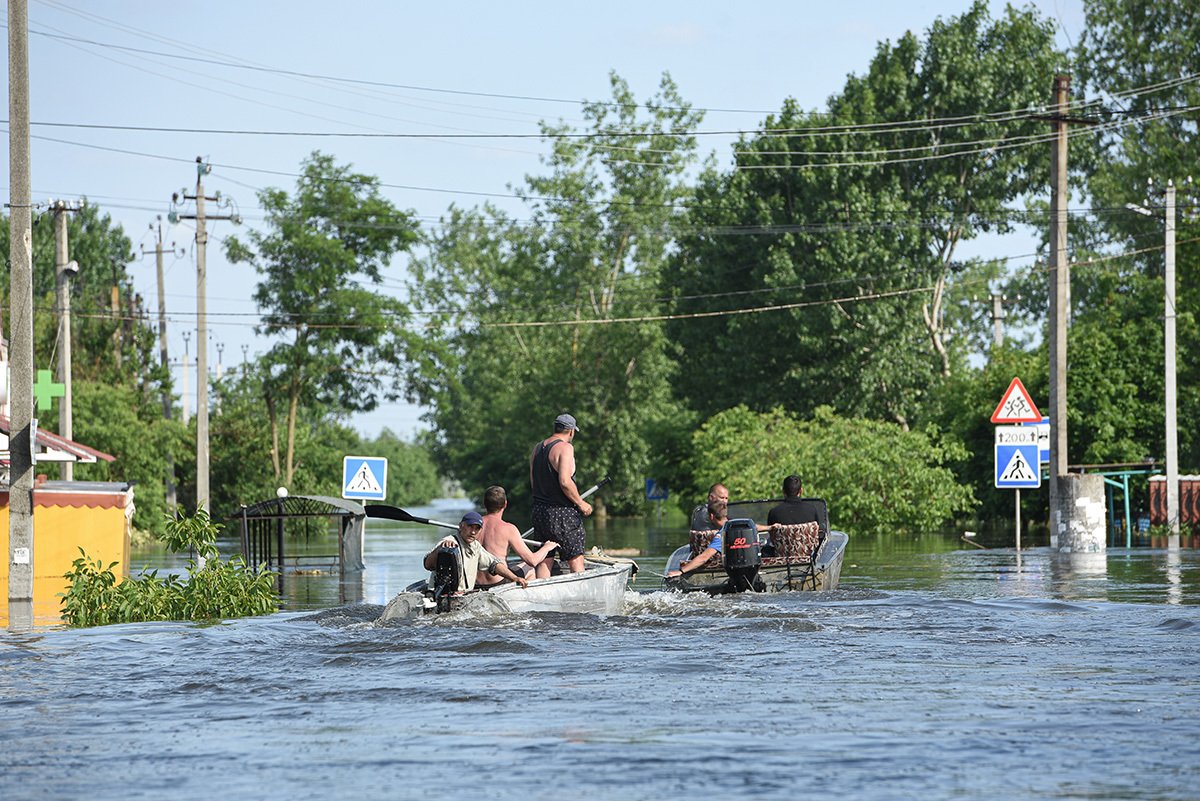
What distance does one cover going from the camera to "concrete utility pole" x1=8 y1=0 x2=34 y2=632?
20.5 m

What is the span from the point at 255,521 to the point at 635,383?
51.9 meters

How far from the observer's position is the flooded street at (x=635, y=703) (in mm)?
9188

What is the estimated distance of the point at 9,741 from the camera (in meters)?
10.6

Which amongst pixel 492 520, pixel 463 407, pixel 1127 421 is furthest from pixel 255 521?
pixel 463 407

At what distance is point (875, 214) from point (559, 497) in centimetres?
4290

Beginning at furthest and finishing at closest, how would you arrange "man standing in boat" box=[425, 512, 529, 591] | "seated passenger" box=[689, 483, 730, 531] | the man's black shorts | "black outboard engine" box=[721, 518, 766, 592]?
"seated passenger" box=[689, 483, 730, 531] < "black outboard engine" box=[721, 518, 766, 592] < the man's black shorts < "man standing in boat" box=[425, 512, 529, 591]

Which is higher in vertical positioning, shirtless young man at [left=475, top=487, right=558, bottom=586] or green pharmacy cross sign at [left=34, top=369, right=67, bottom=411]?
green pharmacy cross sign at [left=34, top=369, right=67, bottom=411]

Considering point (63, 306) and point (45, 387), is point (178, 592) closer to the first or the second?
point (45, 387)

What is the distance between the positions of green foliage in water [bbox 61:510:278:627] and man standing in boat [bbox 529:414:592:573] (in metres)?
3.96

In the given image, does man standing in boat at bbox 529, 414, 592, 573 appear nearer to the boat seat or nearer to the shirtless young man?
the shirtless young man

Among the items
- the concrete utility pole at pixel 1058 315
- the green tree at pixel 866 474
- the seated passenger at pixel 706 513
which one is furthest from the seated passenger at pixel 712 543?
the green tree at pixel 866 474

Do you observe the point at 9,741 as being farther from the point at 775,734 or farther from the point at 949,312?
the point at 949,312

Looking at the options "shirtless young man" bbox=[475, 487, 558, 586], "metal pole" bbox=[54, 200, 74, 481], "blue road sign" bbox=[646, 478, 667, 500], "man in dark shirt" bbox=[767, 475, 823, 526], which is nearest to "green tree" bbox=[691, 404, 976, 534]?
"metal pole" bbox=[54, 200, 74, 481]

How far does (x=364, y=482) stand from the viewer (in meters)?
28.9
